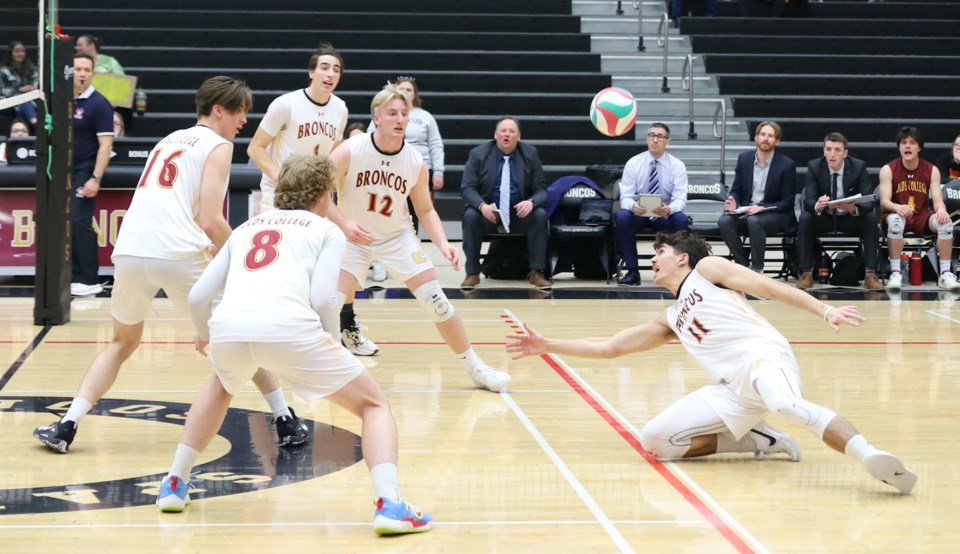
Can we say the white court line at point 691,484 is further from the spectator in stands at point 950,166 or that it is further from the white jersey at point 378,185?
the spectator in stands at point 950,166

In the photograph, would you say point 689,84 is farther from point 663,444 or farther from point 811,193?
point 663,444

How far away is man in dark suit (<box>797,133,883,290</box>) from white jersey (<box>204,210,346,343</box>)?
7870mm

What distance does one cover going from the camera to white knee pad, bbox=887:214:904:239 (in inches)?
456

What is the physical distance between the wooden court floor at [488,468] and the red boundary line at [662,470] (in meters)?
0.01

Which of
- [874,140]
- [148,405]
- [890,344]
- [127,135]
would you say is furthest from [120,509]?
[874,140]

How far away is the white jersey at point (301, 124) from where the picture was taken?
805cm

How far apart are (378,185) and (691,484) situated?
274 centimetres

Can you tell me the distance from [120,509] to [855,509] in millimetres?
2684

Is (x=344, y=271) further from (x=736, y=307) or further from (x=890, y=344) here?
(x=890, y=344)

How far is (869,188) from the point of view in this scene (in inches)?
460

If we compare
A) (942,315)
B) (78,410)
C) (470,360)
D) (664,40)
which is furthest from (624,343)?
(664,40)

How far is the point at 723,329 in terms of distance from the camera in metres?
5.44

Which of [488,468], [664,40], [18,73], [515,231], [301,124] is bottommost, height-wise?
[488,468]

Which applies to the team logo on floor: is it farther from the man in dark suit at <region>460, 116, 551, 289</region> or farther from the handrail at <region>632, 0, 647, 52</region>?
the handrail at <region>632, 0, 647, 52</region>
